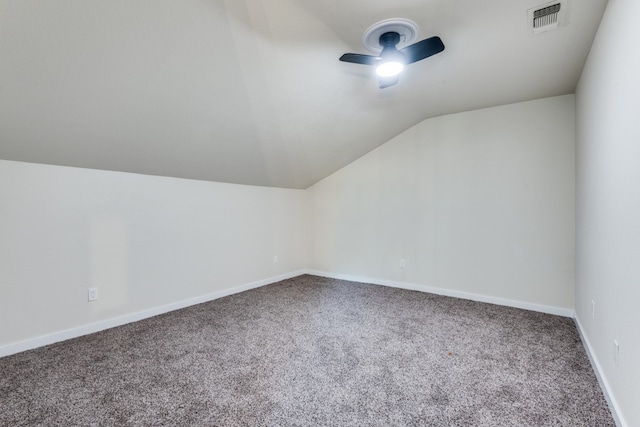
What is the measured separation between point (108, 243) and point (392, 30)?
280 cm

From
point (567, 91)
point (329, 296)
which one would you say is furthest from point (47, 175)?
point (567, 91)

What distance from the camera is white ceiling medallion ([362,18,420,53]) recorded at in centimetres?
184

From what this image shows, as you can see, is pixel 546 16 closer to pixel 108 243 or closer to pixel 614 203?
pixel 614 203

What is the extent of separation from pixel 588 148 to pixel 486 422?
2.14 m

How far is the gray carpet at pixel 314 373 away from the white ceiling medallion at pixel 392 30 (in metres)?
2.17

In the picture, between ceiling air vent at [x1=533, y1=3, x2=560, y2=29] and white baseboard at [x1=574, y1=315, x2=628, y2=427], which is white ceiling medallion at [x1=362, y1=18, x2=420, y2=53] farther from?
white baseboard at [x1=574, y1=315, x2=628, y2=427]

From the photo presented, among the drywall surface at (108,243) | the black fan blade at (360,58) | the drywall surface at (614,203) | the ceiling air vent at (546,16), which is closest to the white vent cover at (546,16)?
the ceiling air vent at (546,16)

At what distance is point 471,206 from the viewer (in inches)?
140

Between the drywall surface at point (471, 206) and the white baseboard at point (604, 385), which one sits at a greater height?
the drywall surface at point (471, 206)

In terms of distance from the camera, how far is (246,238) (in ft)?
12.9

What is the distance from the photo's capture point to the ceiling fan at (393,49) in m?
1.79

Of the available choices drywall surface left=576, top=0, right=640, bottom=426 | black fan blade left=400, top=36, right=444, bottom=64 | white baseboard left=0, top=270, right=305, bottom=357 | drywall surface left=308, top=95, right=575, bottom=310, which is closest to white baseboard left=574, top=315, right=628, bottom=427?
drywall surface left=576, top=0, right=640, bottom=426

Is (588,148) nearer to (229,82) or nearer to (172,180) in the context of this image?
(229,82)

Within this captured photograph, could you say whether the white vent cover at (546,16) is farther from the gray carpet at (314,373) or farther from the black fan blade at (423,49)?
the gray carpet at (314,373)
